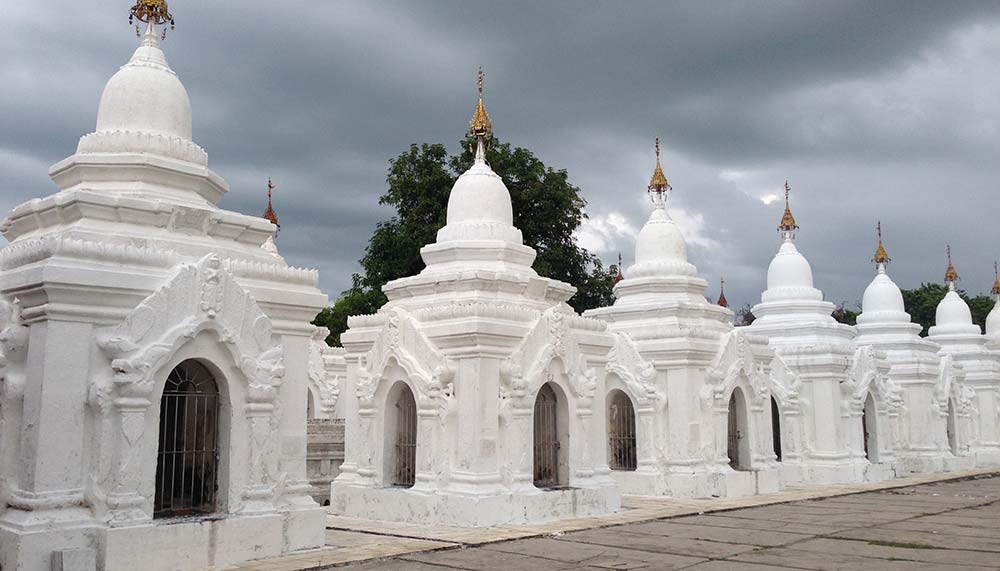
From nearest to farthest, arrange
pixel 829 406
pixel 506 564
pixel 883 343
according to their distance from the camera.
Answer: pixel 506 564, pixel 829 406, pixel 883 343

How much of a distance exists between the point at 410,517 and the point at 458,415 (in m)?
1.78

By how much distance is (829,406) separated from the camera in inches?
894

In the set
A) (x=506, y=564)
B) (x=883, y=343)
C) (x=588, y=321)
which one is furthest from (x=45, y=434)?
(x=883, y=343)

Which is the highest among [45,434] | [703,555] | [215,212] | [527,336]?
[215,212]

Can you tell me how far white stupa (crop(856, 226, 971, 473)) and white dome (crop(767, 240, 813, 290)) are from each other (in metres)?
3.64

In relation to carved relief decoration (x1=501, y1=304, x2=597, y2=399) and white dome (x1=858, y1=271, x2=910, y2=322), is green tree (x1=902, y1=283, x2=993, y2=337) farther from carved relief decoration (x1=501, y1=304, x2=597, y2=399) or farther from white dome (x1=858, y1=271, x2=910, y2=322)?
carved relief decoration (x1=501, y1=304, x2=597, y2=399)

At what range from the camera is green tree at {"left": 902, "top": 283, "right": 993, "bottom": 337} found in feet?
192

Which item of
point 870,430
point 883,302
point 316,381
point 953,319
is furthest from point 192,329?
point 953,319

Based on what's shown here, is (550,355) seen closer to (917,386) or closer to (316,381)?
Answer: (316,381)

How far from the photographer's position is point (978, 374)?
32.0 meters

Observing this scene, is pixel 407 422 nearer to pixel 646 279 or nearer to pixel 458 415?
pixel 458 415

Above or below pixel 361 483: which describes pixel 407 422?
above

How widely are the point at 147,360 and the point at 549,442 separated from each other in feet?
24.9

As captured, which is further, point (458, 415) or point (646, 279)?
point (646, 279)
